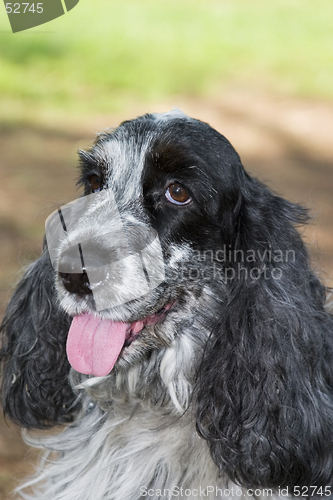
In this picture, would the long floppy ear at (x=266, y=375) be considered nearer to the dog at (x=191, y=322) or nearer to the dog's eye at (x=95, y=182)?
the dog at (x=191, y=322)

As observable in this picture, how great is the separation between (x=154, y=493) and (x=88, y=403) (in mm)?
528

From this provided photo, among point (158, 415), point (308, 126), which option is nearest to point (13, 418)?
point (158, 415)

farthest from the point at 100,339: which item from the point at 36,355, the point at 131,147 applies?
the point at 131,147

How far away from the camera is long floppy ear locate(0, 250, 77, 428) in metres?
3.35

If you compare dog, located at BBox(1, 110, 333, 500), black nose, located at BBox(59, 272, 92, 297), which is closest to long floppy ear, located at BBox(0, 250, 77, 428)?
dog, located at BBox(1, 110, 333, 500)

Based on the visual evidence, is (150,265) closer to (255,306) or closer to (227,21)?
(255,306)

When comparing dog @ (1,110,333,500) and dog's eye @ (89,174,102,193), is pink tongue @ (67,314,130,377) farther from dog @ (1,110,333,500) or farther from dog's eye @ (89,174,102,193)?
dog's eye @ (89,174,102,193)

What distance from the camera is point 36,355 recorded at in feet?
11.2

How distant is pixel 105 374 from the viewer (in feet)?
9.36

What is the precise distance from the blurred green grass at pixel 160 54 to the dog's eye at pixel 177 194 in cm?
685

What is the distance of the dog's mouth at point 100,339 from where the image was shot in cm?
285

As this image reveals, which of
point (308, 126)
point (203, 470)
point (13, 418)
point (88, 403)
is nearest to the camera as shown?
point (203, 470)

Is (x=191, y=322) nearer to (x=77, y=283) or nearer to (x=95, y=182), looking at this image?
(x=77, y=283)

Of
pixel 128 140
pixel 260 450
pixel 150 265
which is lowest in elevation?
pixel 260 450
